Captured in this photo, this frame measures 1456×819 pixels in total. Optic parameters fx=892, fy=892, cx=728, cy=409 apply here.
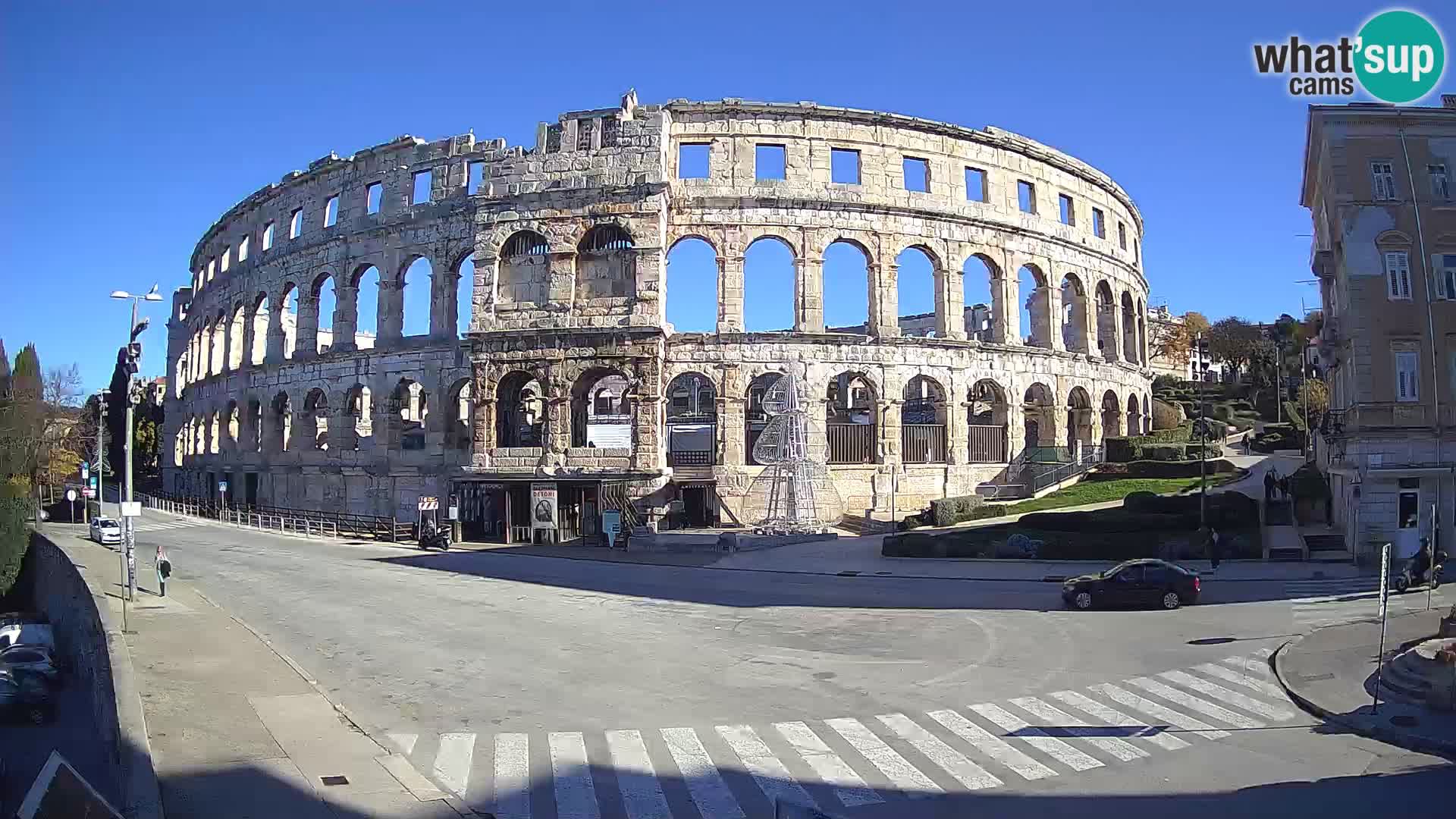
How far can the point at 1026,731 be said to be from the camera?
1192cm

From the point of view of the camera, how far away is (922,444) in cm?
4241

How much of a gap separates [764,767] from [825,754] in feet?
3.01

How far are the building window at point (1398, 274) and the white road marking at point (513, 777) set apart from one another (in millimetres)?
28046

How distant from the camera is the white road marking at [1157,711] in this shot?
39.3 feet

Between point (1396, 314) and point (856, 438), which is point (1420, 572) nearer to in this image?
point (1396, 314)

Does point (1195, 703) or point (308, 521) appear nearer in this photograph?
point (1195, 703)

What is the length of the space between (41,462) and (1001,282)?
60.1 metres

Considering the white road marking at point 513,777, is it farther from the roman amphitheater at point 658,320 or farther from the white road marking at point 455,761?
the roman amphitheater at point 658,320

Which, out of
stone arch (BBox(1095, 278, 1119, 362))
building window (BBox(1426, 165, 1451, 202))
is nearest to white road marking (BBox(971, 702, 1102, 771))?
building window (BBox(1426, 165, 1451, 202))

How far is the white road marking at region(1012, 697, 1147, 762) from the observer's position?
436 inches

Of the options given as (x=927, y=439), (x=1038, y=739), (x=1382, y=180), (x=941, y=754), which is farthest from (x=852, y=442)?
(x=941, y=754)

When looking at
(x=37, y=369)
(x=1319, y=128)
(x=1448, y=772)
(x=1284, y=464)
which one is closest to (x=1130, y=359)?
(x=1284, y=464)

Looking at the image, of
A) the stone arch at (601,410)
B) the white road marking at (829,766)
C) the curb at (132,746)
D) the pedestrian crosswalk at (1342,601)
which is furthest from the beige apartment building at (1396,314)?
the curb at (132,746)

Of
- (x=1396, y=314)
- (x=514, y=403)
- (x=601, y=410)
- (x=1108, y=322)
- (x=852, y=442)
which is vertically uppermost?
(x=1108, y=322)
